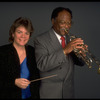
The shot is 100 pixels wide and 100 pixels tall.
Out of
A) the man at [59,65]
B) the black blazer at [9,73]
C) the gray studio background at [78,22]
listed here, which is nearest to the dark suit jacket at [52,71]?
the man at [59,65]

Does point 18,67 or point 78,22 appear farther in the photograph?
point 78,22

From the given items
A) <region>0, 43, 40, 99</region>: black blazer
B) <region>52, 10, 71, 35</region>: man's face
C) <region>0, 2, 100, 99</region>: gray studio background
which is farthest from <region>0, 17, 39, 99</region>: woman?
<region>0, 2, 100, 99</region>: gray studio background

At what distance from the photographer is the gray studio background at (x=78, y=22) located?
2.05m

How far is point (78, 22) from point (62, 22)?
799 mm

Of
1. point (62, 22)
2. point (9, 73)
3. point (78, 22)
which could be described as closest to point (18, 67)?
point (9, 73)

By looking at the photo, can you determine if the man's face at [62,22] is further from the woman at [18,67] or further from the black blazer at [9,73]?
the black blazer at [9,73]

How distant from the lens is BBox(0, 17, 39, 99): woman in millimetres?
1372

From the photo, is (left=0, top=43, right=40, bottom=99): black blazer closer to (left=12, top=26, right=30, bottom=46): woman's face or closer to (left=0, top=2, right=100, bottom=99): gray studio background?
(left=12, top=26, right=30, bottom=46): woman's face

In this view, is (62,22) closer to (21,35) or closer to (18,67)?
(21,35)

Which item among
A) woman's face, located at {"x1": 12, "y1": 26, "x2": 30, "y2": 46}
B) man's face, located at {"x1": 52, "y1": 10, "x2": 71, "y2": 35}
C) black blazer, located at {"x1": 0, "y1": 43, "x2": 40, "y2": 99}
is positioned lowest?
black blazer, located at {"x1": 0, "y1": 43, "x2": 40, "y2": 99}

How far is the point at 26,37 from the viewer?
1.42 metres

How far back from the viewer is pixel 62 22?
143 centimetres

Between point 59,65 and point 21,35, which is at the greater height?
point 21,35

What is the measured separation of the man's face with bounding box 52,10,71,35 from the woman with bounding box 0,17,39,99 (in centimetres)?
22
